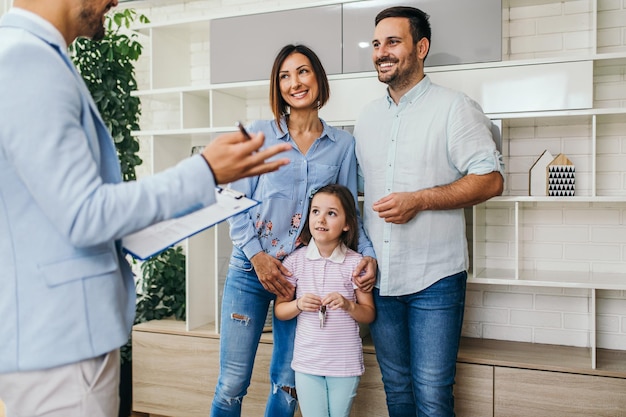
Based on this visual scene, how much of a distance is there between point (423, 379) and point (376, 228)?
0.57 metres

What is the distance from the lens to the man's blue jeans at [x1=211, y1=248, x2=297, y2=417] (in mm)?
2305

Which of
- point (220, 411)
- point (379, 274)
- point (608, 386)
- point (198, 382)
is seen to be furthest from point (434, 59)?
point (198, 382)

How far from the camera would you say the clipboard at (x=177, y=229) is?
3.98 feet

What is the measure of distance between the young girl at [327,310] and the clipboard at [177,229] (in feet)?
3.16

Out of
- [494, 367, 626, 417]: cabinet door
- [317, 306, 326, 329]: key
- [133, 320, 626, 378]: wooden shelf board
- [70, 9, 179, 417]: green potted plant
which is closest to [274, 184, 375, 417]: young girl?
[317, 306, 326, 329]: key

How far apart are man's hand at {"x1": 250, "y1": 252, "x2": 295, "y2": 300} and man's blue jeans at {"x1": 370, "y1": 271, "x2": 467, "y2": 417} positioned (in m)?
0.35

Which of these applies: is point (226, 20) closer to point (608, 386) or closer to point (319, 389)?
point (319, 389)

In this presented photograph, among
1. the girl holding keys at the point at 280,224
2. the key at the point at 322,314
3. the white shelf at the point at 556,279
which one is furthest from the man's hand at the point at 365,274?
the white shelf at the point at 556,279

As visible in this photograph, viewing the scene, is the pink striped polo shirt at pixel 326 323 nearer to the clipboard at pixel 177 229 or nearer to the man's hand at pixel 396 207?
the man's hand at pixel 396 207

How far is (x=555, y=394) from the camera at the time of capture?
103 inches

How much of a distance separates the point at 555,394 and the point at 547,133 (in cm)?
123

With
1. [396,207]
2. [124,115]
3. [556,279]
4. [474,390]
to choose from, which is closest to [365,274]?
[396,207]

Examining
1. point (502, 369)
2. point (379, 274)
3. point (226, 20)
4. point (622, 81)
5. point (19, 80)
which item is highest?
point (226, 20)

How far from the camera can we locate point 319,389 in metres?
2.20
